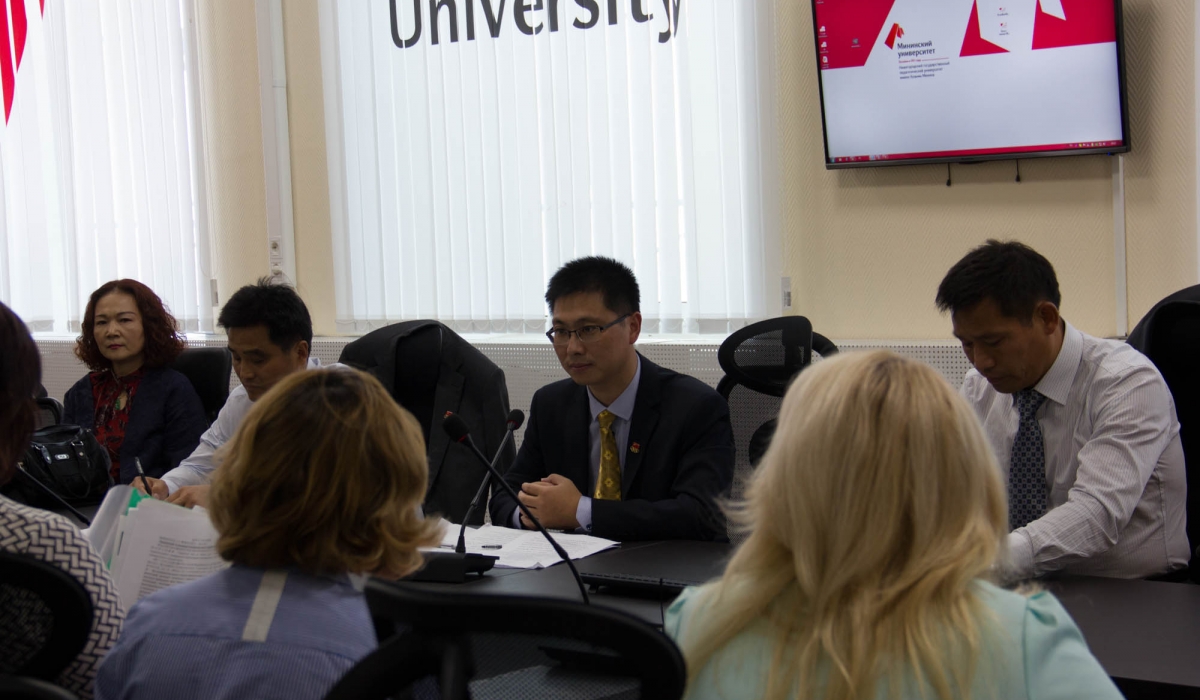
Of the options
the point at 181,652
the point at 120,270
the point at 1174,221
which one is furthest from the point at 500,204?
the point at 181,652

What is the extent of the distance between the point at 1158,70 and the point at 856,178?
1.00m

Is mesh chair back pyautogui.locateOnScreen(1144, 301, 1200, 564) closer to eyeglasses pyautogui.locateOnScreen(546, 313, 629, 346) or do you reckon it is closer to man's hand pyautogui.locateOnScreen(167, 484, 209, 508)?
eyeglasses pyautogui.locateOnScreen(546, 313, 629, 346)

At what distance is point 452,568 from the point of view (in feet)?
6.26

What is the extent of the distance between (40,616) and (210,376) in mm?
2784

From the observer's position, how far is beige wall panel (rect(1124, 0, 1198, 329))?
10.8 ft

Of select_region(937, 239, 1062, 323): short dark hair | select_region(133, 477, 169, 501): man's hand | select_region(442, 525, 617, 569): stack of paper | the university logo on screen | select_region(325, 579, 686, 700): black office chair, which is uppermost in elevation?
the university logo on screen

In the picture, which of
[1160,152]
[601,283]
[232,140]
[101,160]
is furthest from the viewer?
[101,160]

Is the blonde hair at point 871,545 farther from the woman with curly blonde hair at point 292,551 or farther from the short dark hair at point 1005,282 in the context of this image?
the short dark hair at point 1005,282

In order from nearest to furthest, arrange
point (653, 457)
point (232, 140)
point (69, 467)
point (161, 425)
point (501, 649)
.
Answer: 1. point (501, 649)
2. point (653, 457)
3. point (69, 467)
4. point (161, 425)
5. point (232, 140)

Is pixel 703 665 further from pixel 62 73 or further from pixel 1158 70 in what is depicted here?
pixel 62 73

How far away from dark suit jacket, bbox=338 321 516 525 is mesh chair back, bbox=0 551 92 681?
191 centimetres

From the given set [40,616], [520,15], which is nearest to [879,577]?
[40,616]

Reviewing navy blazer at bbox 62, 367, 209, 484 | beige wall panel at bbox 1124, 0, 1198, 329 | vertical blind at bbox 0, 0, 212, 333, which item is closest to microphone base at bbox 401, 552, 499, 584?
navy blazer at bbox 62, 367, 209, 484

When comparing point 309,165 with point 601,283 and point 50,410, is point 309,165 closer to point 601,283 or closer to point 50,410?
point 50,410
